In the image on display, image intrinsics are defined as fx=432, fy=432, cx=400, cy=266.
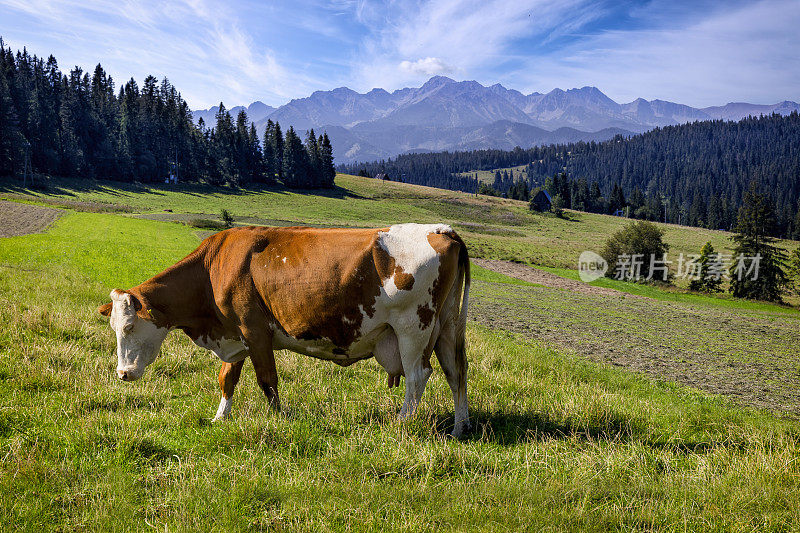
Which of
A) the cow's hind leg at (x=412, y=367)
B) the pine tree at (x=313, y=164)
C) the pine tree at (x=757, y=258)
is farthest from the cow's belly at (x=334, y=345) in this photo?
the pine tree at (x=313, y=164)

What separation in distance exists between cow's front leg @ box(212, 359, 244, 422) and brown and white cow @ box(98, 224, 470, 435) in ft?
0.05

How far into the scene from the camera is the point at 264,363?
5.64m

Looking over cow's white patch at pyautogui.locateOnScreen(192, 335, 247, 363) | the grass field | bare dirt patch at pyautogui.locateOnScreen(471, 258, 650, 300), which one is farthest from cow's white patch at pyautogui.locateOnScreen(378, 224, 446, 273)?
bare dirt patch at pyautogui.locateOnScreen(471, 258, 650, 300)

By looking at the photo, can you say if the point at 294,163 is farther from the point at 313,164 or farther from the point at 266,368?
the point at 266,368

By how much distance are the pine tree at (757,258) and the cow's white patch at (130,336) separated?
57.1m

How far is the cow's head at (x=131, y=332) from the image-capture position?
559 cm

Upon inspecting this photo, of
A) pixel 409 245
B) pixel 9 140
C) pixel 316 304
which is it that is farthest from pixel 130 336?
pixel 9 140

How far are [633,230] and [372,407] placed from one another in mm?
53406

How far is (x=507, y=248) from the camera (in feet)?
202

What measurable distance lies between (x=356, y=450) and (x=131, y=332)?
11.4ft

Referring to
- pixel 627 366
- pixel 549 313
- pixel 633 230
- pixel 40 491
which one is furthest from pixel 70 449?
pixel 633 230

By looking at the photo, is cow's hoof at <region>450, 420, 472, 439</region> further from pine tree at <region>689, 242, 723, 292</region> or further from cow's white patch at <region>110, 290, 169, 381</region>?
pine tree at <region>689, 242, 723, 292</region>

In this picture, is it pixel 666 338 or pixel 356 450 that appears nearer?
pixel 356 450

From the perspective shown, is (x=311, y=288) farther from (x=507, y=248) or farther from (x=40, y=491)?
(x=507, y=248)
